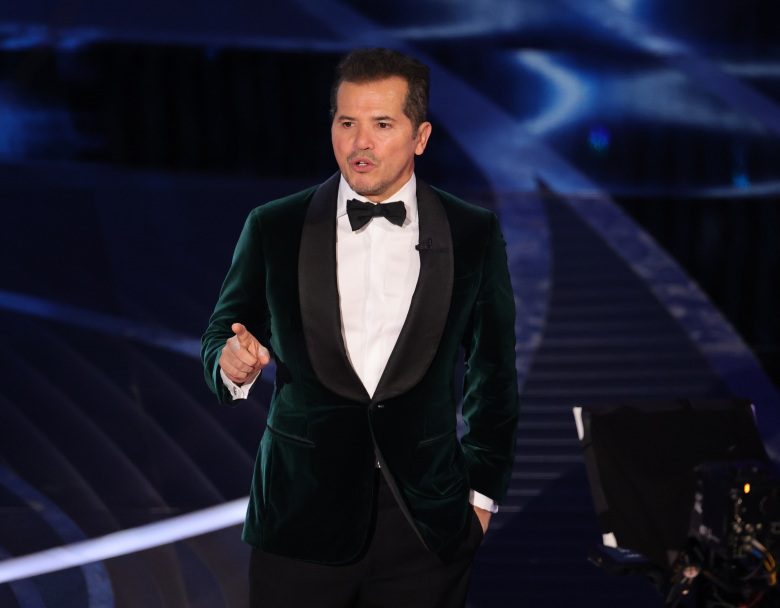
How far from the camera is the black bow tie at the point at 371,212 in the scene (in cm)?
221

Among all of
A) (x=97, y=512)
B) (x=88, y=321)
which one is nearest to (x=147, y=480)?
(x=97, y=512)

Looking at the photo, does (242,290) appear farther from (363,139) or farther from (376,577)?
(376,577)

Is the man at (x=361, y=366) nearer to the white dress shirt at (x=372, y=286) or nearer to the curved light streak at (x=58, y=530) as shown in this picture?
the white dress shirt at (x=372, y=286)

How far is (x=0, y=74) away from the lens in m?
5.55

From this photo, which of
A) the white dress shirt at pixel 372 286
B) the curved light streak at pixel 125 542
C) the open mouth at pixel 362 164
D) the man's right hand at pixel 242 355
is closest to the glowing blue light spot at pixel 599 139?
the curved light streak at pixel 125 542

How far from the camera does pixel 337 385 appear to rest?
84.0 inches

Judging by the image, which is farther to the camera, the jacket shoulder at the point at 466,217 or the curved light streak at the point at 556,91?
the curved light streak at the point at 556,91

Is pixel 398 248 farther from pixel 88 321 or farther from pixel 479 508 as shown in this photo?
pixel 88 321

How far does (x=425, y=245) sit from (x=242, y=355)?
17.7 inches

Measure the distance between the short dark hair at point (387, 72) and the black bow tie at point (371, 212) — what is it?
0.54ft

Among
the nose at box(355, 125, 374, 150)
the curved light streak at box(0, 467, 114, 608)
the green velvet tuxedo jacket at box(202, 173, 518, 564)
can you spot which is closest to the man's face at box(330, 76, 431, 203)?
the nose at box(355, 125, 374, 150)

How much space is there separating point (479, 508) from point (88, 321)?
368 centimetres

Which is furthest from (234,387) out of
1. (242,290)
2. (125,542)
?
(125,542)

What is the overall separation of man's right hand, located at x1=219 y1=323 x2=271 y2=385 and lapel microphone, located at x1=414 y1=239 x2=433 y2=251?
388 mm
